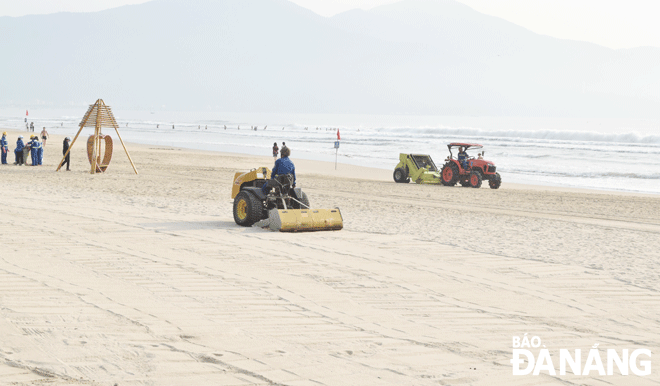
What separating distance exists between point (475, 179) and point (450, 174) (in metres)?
0.81

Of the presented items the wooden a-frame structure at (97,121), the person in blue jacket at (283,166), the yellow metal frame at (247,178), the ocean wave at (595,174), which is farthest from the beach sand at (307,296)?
the ocean wave at (595,174)

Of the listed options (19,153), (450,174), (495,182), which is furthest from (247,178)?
(19,153)

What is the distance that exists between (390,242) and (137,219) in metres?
4.41

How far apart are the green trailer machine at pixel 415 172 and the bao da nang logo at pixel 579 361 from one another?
690 inches

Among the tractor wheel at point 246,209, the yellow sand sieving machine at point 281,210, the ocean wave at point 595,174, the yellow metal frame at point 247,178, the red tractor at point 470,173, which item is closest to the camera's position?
the yellow sand sieving machine at point 281,210

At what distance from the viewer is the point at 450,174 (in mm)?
21812

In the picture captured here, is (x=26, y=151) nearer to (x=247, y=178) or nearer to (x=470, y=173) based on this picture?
(x=470, y=173)

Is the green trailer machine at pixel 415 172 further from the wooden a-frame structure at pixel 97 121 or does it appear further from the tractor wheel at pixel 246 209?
the tractor wheel at pixel 246 209

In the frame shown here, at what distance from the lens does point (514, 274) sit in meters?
7.88

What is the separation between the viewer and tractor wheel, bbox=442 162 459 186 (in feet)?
71.3

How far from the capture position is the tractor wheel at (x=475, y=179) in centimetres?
2147

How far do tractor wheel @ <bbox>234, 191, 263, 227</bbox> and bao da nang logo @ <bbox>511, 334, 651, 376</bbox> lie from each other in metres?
6.32

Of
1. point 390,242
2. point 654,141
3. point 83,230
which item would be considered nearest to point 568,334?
point 390,242

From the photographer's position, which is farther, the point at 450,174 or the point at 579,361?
the point at 450,174
